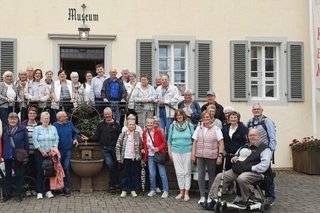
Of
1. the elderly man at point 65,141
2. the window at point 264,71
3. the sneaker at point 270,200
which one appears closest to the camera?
the sneaker at point 270,200

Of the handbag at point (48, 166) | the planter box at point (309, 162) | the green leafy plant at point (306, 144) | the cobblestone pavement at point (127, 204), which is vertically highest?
the green leafy plant at point (306, 144)

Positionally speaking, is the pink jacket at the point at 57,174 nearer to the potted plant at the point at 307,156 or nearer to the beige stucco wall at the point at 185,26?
the beige stucco wall at the point at 185,26

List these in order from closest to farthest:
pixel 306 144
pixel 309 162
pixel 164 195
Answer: pixel 164 195 → pixel 309 162 → pixel 306 144

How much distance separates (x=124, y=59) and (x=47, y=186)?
4158mm

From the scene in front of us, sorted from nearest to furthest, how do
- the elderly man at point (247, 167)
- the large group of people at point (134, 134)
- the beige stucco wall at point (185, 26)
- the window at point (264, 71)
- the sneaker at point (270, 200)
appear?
the elderly man at point (247, 167) → the sneaker at point (270, 200) → the large group of people at point (134, 134) → the beige stucco wall at point (185, 26) → the window at point (264, 71)

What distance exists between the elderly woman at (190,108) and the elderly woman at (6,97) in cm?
321

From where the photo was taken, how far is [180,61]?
41.4ft

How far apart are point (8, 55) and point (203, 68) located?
469 cm

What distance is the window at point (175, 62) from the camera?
1248 cm

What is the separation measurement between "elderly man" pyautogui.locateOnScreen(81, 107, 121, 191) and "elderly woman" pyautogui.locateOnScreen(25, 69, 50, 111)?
47.0 inches

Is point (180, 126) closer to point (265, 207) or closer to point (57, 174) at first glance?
point (265, 207)

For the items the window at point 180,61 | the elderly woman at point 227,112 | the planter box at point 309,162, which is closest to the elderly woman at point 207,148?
the elderly woman at point 227,112

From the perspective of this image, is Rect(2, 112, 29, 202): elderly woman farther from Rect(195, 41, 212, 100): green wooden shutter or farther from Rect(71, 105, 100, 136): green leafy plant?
Rect(195, 41, 212, 100): green wooden shutter

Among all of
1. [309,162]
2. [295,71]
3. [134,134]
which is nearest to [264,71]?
[295,71]
